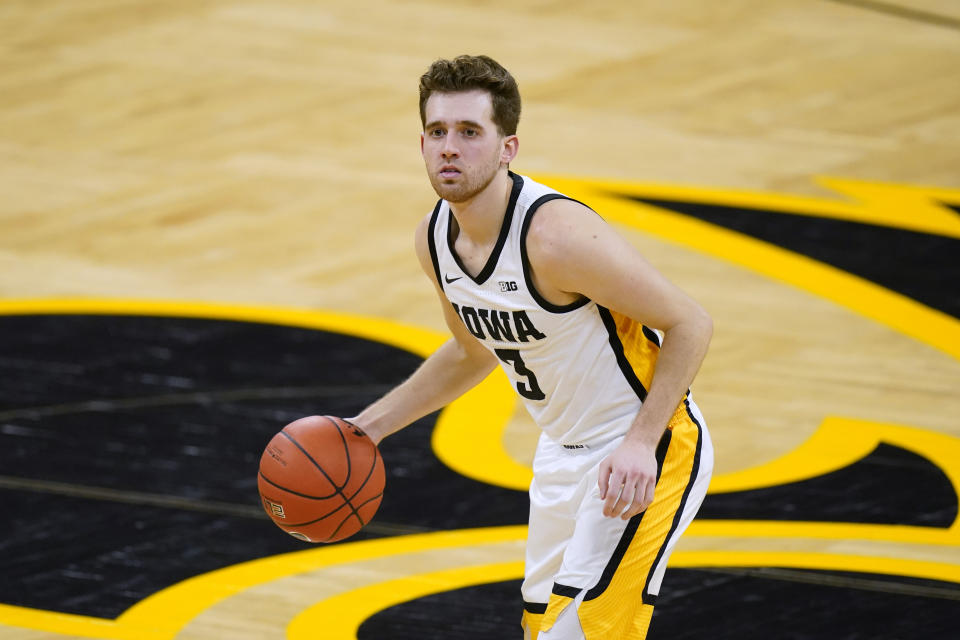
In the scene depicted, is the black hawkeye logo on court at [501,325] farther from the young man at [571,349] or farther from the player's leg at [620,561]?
→ the player's leg at [620,561]

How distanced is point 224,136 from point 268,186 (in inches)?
46.6

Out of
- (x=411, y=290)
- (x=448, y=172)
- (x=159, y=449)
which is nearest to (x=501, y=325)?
(x=448, y=172)

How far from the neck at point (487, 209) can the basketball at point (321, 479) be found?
2.53 ft

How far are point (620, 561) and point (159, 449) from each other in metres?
3.24

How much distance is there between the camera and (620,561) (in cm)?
391

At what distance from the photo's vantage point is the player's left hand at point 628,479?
367cm

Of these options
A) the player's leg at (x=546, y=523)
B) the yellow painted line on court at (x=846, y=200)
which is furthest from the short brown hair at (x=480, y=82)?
the yellow painted line on court at (x=846, y=200)

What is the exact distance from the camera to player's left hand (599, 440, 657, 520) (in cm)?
367

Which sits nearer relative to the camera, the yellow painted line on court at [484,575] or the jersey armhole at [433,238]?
the jersey armhole at [433,238]

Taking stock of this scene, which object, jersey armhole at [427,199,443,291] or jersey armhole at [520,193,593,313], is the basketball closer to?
Answer: jersey armhole at [427,199,443,291]

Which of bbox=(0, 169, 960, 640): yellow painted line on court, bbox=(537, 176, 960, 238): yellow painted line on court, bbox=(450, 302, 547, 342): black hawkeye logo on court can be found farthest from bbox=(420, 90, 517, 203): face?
bbox=(537, 176, 960, 238): yellow painted line on court

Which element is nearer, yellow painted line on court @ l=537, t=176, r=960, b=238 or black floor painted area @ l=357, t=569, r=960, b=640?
black floor painted area @ l=357, t=569, r=960, b=640

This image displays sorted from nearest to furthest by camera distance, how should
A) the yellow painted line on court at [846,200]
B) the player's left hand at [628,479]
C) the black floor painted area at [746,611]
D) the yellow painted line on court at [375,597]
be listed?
the player's left hand at [628,479]
the black floor painted area at [746,611]
the yellow painted line on court at [375,597]
the yellow painted line on court at [846,200]

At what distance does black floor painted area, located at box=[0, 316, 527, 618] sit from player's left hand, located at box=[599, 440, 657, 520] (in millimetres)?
2284
